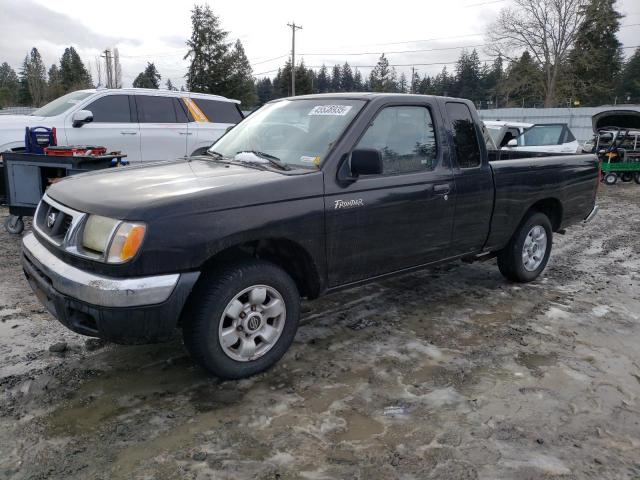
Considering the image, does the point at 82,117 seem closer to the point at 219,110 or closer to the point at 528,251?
the point at 219,110

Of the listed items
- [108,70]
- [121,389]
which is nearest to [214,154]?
[121,389]

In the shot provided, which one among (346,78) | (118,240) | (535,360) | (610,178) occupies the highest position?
(346,78)

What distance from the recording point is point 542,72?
1817 inches

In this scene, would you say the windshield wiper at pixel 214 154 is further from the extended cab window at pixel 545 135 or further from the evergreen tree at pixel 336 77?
the evergreen tree at pixel 336 77

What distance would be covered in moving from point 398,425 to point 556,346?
184cm

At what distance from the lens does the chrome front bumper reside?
9.03 ft

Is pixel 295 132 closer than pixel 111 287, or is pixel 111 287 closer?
pixel 111 287

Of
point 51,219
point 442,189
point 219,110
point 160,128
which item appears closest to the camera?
point 51,219

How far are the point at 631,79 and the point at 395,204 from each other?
80059mm

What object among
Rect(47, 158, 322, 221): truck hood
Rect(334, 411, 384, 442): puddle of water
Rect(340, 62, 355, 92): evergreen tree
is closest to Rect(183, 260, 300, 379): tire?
Rect(47, 158, 322, 221): truck hood

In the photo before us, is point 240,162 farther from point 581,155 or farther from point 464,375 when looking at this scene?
point 581,155

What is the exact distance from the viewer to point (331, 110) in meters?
3.96

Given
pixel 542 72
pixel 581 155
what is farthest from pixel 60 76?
pixel 581 155

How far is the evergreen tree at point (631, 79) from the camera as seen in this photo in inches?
2630
